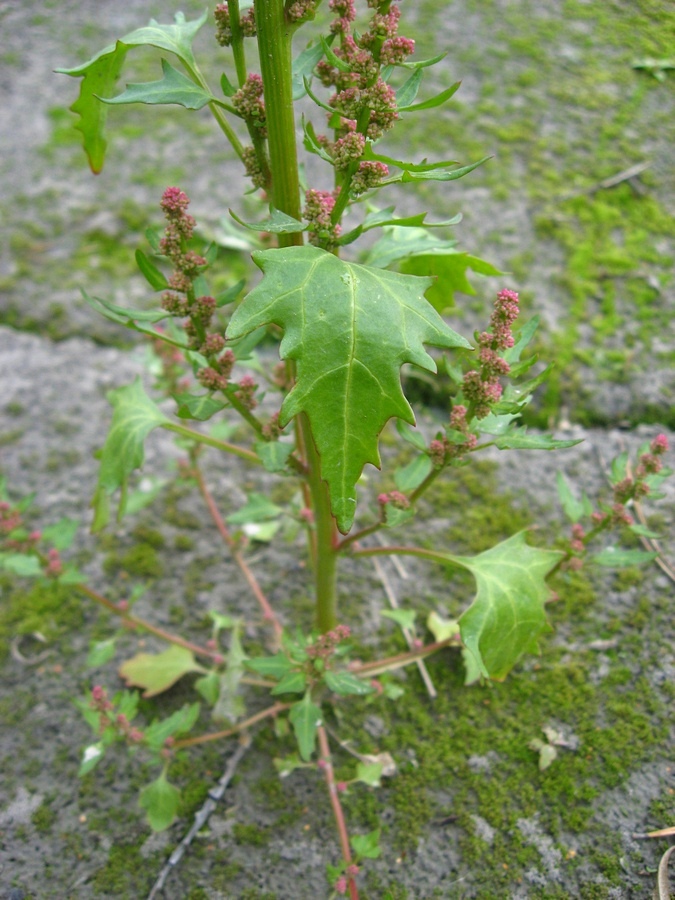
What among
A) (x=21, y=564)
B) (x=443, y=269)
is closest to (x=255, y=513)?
(x=21, y=564)

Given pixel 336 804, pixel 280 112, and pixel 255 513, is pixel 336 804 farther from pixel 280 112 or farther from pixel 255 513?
pixel 280 112

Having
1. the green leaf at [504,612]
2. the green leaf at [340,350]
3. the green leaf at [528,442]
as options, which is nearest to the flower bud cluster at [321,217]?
the green leaf at [340,350]

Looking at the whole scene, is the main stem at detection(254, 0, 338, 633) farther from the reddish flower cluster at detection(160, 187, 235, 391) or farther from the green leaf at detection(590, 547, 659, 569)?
the green leaf at detection(590, 547, 659, 569)

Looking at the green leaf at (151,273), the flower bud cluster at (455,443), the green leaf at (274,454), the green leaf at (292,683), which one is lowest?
the green leaf at (292,683)

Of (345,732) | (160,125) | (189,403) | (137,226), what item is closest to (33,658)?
(345,732)

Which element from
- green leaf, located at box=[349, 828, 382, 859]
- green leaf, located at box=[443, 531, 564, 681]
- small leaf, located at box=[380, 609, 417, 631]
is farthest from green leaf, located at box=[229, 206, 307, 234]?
green leaf, located at box=[349, 828, 382, 859]

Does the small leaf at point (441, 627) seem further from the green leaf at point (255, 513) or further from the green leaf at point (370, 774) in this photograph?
the green leaf at point (255, 513)

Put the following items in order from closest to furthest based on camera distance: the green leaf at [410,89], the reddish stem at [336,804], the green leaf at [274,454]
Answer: the green leaf at [410,89] < the green leaf at [274,454] < the reddish stem at [336,804]
